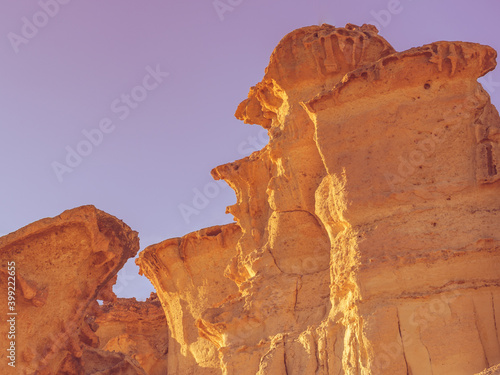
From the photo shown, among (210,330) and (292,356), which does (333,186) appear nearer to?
(292,356)

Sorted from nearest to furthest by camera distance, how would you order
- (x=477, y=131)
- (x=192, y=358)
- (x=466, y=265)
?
(x=466, y=265) → (x=477, y=131) → (x=192, y=358)

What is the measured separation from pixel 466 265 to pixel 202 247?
1077 centimetres

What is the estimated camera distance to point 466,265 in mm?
8781

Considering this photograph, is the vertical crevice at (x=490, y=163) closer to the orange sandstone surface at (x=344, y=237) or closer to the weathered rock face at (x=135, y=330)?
the orange sandstone surface at (x=344, y=237)

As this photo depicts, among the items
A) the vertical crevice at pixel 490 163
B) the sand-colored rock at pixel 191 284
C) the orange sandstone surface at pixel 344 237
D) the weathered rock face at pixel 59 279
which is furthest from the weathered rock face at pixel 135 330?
the vertical crevice at pixel 490 163

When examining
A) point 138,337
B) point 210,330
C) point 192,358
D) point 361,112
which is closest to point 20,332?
point 210,330

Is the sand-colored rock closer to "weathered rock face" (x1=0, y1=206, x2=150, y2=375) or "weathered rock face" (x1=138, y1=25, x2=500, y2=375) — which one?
"weathered rock face" (x1=138, y1=25, x2=500, y2=375)

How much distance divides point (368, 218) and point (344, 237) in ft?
1.68

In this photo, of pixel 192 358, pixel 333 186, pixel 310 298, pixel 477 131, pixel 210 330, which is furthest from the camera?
pixel 192 358

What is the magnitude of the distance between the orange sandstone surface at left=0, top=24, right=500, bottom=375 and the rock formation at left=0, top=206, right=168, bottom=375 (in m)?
0.03

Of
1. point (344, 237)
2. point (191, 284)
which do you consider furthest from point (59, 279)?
point (191, 284)

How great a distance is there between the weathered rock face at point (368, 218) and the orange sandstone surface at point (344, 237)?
0.02m

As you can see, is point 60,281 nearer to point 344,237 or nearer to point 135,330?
point 344,237

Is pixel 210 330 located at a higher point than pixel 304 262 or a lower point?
lower
